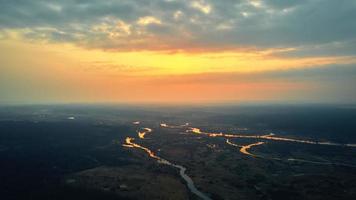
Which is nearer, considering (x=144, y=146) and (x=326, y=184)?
(x=326, y=184)

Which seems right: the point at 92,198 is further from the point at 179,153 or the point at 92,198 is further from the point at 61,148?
the point at 61,148

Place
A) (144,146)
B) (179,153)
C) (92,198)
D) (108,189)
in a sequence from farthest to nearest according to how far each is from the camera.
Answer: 1. (144,146)
2. (179,153)
3. (108,189)
4. (92,198)

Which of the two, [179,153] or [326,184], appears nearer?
[326,184]

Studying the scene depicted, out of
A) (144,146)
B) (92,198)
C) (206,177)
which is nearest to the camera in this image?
(92,198)

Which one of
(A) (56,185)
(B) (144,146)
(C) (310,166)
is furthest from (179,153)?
(A) (56,185)

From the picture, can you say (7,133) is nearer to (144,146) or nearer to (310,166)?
(144,146)

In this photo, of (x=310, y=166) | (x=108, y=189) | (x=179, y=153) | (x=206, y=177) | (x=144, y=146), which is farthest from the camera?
(x=144, y=146)

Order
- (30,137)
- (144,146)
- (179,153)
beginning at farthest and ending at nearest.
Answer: (30,137), (144,146), (179,153)

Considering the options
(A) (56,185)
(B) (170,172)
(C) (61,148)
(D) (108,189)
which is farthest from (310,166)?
(C) (61,148)
